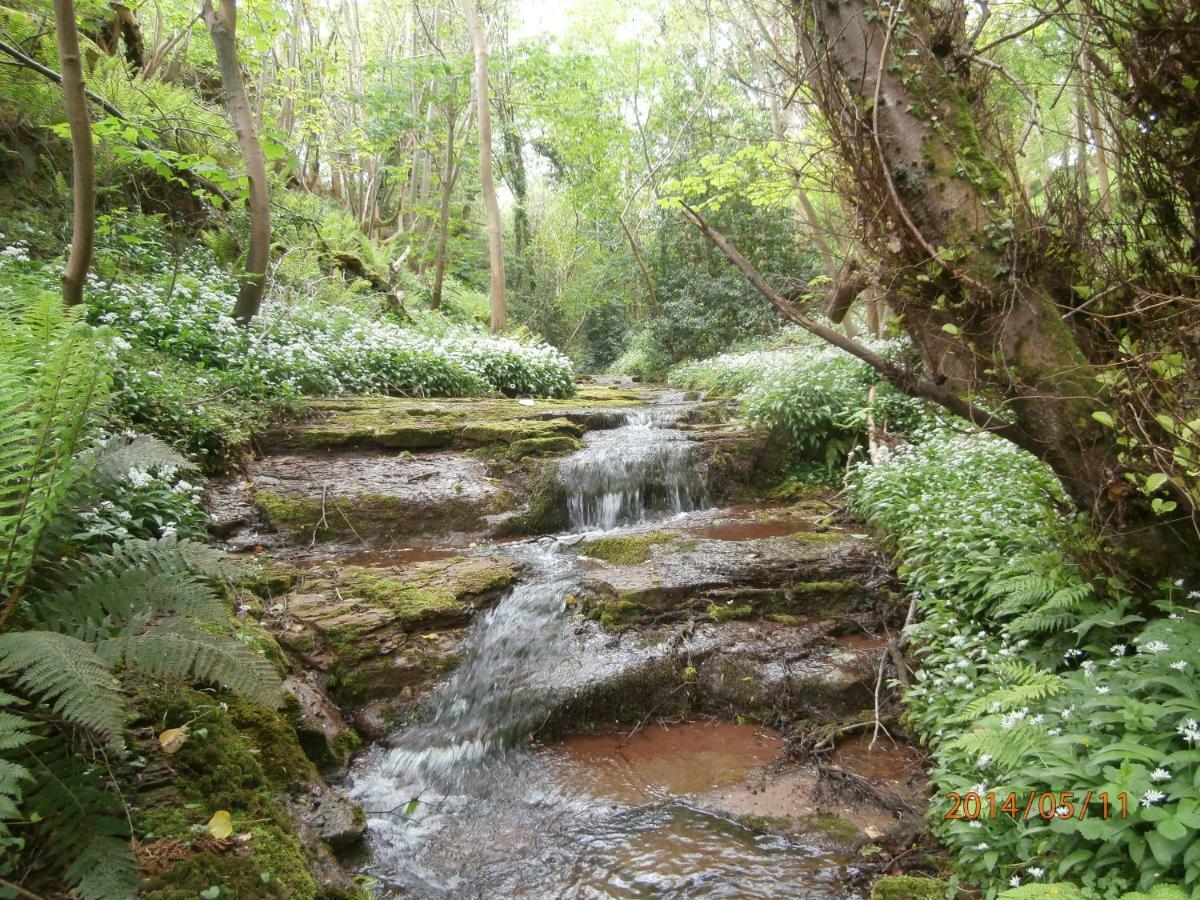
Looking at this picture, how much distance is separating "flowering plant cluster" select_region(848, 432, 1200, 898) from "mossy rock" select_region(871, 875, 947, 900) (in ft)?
0.49

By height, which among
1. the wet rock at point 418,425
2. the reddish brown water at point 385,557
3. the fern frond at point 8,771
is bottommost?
the reddish brown water at point 385,557

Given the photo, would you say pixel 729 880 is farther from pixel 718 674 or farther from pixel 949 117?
pixel 949 117

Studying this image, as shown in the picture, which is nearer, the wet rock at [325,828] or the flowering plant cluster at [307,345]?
the wet rock at [325,828]

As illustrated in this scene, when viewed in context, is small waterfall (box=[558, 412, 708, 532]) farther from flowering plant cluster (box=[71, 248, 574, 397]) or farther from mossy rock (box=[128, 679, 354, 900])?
mossy rock (box=[128, 679, 354, 900])

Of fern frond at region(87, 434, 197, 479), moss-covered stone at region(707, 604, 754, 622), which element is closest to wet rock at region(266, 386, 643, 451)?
fern frond at region(87, 434, 197, 479)

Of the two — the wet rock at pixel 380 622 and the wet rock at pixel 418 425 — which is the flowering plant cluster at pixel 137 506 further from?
the wet rock at pixel 418 425

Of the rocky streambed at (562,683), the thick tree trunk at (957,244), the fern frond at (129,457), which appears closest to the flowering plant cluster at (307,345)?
the rocky streambed at (562,683)

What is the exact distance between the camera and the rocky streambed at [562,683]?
301 centimetres

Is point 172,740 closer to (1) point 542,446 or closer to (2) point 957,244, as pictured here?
(2) point 957,244

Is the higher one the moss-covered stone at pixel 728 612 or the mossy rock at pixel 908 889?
the moss-covered stone at pixel 728 612

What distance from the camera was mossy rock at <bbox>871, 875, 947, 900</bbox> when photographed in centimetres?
250

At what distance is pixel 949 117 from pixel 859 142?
425 millimetres

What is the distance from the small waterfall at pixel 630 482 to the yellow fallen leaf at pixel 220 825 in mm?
4878

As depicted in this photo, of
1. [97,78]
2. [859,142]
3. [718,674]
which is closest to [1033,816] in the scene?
[718,674]
